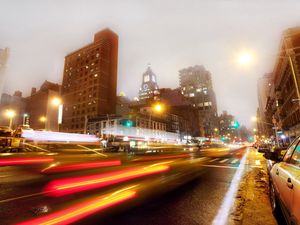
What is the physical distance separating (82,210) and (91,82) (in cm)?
8930

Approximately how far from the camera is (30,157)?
653 inches

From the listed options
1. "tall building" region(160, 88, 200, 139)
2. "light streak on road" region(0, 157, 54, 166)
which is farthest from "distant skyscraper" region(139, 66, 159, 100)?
"light streak on road" region(0, 157, 54, 166)

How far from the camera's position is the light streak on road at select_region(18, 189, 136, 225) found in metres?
3.79

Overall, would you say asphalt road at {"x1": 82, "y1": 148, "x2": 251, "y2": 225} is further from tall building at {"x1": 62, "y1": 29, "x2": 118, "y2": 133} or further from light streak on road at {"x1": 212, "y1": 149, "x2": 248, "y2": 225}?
tall building at {"x1": 62, "y1": 29, "x2": 118, "y2": 133}

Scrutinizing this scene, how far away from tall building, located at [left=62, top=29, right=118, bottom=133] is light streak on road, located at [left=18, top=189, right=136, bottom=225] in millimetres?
75498

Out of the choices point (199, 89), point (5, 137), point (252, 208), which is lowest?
point (252, 208)

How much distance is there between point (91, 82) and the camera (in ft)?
291

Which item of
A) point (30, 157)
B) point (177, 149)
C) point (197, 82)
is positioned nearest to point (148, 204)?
point (30, 157)

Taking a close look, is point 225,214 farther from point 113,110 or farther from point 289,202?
point 113,110

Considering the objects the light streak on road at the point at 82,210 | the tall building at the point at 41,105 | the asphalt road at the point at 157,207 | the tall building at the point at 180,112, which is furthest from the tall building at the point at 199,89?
the light streak on road at the point at 82,210

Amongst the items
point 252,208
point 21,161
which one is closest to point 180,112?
point 21,161

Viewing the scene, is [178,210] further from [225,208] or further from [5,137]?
[5,137]

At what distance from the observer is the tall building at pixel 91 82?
83.1 meters

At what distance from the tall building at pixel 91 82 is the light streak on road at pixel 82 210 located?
248 feet
